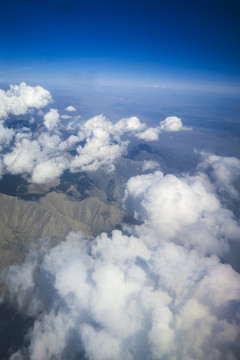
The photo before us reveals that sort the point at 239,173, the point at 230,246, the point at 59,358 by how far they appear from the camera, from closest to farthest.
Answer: the point at 59,358 < the point at 230,246 < the point at 239,173

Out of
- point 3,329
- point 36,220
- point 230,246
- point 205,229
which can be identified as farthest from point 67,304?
point 36,220

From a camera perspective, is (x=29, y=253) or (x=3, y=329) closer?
(x=3, y=329)

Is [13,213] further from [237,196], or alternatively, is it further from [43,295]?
[237,196]

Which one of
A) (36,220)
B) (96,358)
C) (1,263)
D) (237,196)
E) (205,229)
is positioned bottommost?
(1,263)

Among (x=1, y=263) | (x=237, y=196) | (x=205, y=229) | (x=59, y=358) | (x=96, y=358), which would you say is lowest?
(x=1, y=263)

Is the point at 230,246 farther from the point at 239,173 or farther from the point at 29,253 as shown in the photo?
the point at 29,253

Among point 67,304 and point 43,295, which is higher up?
point 67,304

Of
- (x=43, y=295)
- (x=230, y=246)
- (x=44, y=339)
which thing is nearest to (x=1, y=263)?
(x=43, y=295)

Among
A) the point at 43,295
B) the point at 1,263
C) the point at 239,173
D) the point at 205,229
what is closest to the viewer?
the point at 205,229

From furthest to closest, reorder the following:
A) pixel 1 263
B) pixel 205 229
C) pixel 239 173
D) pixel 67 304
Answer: pixel 239 173
pixel 1 263
pixel 205 229
pixel 67 304
